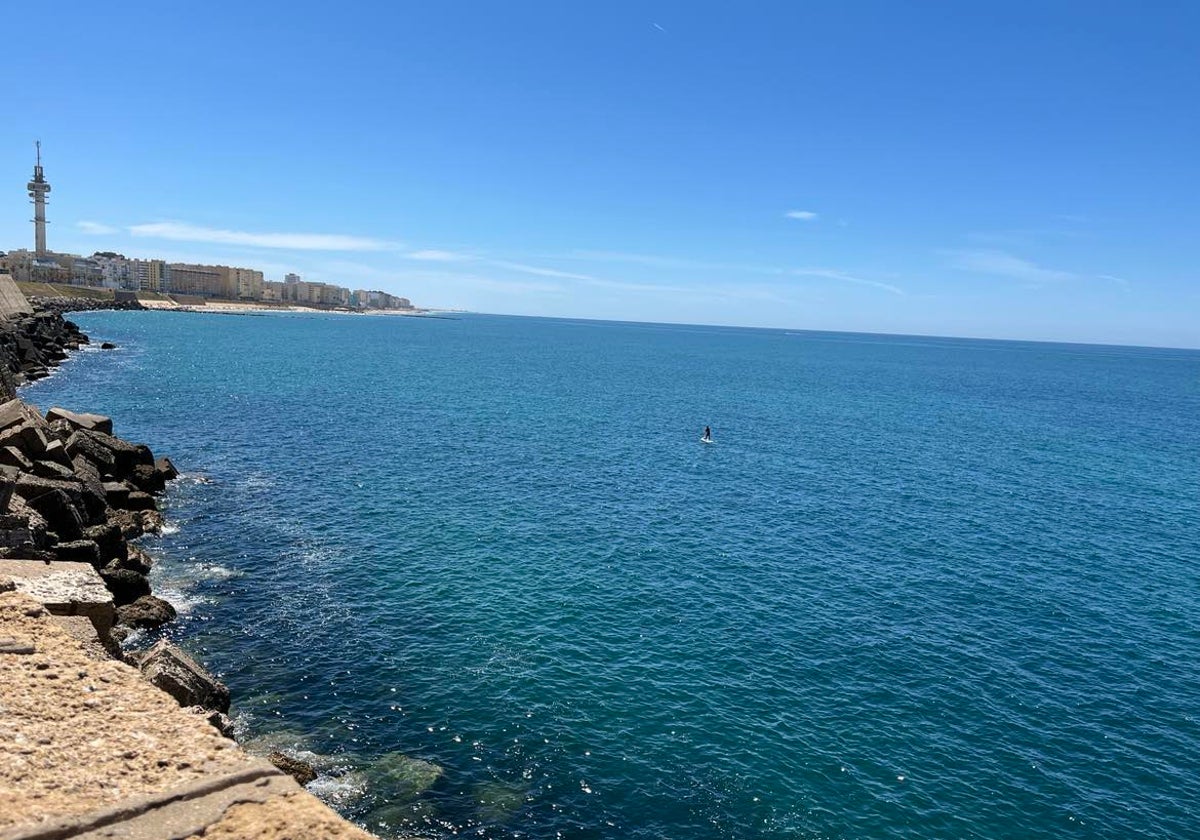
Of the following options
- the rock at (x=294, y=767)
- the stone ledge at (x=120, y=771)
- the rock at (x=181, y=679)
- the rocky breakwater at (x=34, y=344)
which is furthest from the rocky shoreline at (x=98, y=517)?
the rocky breakwater at (x=34, y=344)

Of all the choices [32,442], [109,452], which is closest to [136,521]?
[32,442]

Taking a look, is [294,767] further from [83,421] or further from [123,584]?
[83,421]

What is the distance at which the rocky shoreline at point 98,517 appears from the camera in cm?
2017

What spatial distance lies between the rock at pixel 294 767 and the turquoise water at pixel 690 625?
522mm

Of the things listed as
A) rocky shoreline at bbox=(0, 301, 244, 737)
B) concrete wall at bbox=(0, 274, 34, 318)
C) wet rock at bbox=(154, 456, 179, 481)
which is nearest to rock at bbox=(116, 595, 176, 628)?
rocky shoreline at bbox=(0, 301, 244, 737)

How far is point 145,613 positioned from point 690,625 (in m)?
20.1

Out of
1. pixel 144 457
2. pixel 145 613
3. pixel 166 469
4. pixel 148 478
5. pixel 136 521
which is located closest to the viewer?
pixel 145 613

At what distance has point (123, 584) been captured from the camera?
2650cm

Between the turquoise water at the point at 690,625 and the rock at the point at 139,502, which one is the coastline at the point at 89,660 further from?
the turquoise water at the point at 690,625

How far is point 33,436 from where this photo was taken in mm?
32906

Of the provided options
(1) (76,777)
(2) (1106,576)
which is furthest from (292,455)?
(2) (1106,576)

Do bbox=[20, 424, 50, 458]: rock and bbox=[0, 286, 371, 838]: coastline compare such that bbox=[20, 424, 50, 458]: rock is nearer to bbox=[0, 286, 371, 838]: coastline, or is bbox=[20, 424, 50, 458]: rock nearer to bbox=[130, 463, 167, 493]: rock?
bbox=[0, 286, 371, 838]: coastline

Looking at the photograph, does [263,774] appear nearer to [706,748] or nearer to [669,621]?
[706,748]

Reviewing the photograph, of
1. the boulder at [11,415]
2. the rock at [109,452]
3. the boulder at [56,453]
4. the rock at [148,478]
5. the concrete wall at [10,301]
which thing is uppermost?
the concrete wall at [10,301]
